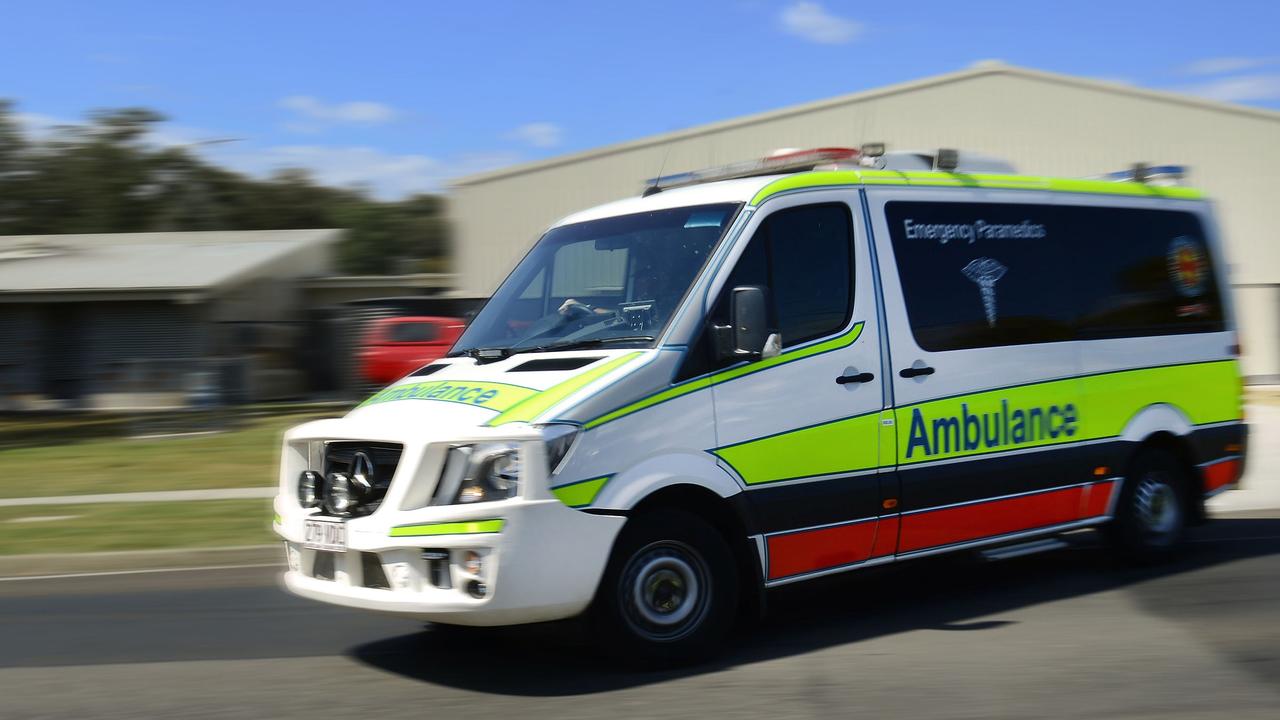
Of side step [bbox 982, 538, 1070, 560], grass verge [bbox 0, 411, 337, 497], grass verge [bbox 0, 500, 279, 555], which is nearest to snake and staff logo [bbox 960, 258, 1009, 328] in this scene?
side step [bbox 982, 538, 1070, 560]

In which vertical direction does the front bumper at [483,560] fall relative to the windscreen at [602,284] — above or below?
below

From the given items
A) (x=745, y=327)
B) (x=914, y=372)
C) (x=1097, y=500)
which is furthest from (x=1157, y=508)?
(x=745, y=327)

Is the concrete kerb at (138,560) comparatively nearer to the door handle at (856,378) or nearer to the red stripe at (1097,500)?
the door handle at (856,378)

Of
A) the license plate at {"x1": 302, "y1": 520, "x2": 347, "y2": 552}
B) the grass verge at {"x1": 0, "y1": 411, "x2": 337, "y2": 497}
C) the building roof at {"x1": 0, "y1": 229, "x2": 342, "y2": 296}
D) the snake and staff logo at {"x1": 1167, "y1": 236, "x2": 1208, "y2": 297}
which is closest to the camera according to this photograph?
the license plate at {"x1": 302, "y1": 520, "x2": 347, "y2": 552}

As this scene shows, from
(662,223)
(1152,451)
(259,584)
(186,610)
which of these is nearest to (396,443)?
(662,223)

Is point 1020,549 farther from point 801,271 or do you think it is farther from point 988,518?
point 801,271

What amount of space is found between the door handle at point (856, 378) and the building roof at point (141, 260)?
2072 cm

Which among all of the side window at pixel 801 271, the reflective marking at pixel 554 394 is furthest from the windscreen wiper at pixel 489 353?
the side window at pixel 801 271

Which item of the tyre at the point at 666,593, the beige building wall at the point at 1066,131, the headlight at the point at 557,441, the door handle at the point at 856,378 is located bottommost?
the tyre at the point at 666,593

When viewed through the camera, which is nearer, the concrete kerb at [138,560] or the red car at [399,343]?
the concrete kerb at [138,560]

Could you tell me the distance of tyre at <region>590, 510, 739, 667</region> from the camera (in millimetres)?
5570

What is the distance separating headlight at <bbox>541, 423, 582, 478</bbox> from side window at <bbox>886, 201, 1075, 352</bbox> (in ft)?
7.28

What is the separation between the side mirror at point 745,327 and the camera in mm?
5762

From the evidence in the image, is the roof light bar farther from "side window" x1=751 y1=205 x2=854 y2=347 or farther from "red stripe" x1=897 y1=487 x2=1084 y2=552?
"red stripe" x1=897 y1=487 x2=1084 y2=552
